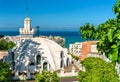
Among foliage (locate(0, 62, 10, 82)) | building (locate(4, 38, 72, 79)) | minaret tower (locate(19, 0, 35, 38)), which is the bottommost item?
foliage (locate(0, 62, 10, 82))

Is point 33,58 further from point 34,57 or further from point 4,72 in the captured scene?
point 4,72

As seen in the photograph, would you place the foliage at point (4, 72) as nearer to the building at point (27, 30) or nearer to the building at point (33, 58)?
the building at point (33, 58)

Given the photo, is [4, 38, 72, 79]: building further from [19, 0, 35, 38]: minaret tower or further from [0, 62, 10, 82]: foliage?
[0, 62, 10, 82]: foliage

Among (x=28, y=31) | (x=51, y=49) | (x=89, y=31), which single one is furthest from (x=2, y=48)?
(x=89, y=31)

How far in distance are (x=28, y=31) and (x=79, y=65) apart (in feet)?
47.3

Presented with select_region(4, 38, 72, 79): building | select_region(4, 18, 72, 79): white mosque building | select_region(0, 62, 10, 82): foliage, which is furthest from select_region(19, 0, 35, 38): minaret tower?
select_region(0, 62, 10, 82): foliage

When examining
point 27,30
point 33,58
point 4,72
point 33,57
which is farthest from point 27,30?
point 4,72

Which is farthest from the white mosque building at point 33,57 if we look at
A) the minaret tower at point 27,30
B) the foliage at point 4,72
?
the foliage at point 4,72

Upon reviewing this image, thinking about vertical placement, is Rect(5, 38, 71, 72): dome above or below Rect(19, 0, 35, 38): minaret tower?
below

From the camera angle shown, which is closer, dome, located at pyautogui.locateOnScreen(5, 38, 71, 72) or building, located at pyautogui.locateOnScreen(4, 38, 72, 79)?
building, located at pyautogui.locateOnScreen(4, 38, 72, 79)

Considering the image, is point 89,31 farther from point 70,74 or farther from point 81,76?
point 70,74

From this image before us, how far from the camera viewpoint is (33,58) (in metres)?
73.5

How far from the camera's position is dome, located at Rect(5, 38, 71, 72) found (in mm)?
73062

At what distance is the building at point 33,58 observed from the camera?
72.8 metres
